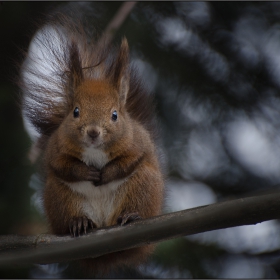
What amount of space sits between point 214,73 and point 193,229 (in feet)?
6.17

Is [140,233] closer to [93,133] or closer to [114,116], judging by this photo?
[93,133]

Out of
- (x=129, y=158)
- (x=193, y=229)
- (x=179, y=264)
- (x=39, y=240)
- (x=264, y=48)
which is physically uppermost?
(x=264, y=48)

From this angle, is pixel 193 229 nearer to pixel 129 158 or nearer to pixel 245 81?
pixel 129 158

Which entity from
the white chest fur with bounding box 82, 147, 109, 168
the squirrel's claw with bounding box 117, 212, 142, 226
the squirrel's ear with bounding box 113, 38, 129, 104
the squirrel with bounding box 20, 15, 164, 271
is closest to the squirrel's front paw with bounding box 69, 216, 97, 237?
the squirrel with bounding box 20, 15, 164, 271

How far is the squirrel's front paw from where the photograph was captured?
8.61ft

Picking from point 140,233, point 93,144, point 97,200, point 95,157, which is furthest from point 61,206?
point 140,233

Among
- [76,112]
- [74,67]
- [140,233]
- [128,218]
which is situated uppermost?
[74,67]

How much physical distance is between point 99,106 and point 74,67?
1.12ft

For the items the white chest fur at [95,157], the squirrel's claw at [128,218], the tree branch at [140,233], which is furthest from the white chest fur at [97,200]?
the tree branch at [140,233]

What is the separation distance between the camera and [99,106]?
9.34ft

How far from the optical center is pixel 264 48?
3850mm

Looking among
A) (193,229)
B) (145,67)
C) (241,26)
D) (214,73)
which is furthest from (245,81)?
(193,229)

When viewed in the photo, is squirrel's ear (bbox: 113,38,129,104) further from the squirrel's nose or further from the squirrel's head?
the squirrel's nose

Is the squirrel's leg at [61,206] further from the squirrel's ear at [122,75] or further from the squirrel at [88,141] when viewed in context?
the squirrel's ear at [122,75]
